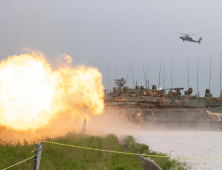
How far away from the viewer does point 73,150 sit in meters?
9.42

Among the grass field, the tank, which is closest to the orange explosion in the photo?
the grass field

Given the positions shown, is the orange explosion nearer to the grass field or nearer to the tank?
the grass field

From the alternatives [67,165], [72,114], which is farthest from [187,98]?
[67,165]

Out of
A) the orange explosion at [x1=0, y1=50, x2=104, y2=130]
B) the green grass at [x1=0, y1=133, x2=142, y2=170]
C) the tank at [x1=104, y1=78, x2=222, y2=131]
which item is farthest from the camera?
the tank at [x1=104, y1=78, x2=222, y2=131]

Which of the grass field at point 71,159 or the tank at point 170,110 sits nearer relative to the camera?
the grass field at point 71,159

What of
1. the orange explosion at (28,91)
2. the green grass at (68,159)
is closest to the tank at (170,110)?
the orange explosion at (28,91)

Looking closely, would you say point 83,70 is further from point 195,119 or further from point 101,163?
point 195,119

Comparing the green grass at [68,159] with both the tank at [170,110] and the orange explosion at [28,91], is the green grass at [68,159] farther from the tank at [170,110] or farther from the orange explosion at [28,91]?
the tank at [170,110]

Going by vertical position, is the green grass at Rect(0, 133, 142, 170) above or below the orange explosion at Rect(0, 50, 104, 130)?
below

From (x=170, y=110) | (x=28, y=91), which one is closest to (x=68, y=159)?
(x=28, y=91)

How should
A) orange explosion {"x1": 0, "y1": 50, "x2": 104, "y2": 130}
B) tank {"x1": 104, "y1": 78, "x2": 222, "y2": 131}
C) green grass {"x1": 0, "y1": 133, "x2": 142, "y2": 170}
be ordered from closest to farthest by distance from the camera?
green grass {"x1": 0, "y1": 133, "x2": 142, "y2": 170} < orange explosion {"x1": 0, "y1": 50, "x2": 104, "y2": 130} < tank {"x1": 104, "y1": 78, "x2": 222, "y2": 131}

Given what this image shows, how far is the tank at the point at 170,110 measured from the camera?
2469 cm

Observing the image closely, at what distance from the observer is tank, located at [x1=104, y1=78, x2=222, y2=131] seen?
24.7m

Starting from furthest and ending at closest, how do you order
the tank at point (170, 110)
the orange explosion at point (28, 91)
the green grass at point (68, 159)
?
the tank at point (170, 110), the orange explosion at point (28, 91), the green grass at point (68, 159)
